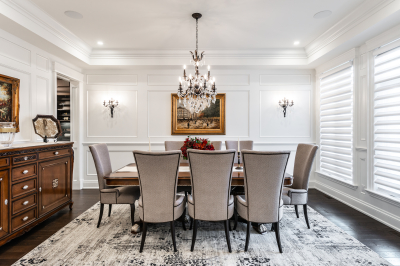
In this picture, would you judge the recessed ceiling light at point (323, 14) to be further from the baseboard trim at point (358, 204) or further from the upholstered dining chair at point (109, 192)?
the upholstered dining chair at point (109, 192)

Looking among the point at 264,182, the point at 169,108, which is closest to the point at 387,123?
the point at 264,182

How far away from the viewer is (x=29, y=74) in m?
3.13

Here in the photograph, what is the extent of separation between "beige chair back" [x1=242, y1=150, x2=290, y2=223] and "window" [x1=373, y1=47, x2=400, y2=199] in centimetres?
185

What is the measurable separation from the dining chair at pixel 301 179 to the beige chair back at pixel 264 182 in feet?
1.56

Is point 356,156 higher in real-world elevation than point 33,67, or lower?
lower

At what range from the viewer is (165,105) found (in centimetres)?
460

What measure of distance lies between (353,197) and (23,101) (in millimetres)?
5362

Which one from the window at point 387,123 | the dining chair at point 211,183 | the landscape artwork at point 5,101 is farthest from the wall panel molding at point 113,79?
the window at point 387,123

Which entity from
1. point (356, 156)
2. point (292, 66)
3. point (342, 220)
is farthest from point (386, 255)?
point (292, 66)

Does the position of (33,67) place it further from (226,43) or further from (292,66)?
(292,66)

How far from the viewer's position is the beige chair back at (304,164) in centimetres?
254

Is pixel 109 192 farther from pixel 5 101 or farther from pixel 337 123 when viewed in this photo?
pixel 337 123

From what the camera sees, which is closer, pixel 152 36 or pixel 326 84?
pixel 152 36

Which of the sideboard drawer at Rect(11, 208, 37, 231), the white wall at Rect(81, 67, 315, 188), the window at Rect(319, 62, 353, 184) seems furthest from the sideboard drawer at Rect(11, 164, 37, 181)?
the window at Rect(319, 62, 353, 184)
